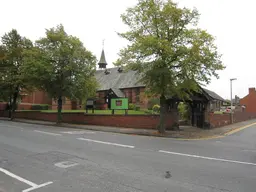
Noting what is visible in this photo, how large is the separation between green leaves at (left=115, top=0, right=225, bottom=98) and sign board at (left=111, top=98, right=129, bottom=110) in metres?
6.77

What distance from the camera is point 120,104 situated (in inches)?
918

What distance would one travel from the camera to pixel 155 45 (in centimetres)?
1466

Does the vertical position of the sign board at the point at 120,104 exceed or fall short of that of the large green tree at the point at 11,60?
it falls short

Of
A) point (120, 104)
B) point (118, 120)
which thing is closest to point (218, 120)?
point (120, 104)

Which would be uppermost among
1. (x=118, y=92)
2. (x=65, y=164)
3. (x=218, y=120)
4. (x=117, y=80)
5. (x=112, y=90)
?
(x=117, y=80)

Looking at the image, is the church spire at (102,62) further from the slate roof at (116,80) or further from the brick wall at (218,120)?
the brick wall at (218,120)

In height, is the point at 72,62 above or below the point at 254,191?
above

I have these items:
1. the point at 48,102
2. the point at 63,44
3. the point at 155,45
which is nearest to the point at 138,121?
the point at 155,45

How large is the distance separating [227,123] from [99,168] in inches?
1068

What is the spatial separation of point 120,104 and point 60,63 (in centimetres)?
789

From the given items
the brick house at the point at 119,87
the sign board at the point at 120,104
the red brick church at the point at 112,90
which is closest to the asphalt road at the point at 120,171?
the sign board at the point at 120,104

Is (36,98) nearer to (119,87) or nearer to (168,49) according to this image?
(119,87)

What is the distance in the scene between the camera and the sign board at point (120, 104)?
2291cm

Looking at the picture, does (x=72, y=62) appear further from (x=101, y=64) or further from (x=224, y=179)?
(x=101, y=64)
